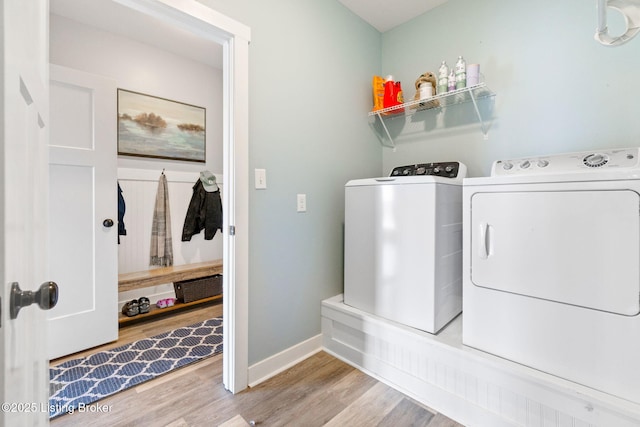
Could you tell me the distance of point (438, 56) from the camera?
2125 millimetres

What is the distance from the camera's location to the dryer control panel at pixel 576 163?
4.01ft

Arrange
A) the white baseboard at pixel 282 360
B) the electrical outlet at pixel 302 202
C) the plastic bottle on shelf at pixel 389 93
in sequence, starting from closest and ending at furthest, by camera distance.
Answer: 1. the white baseboard at pixel 282 360
2. the electrical outlet at pixel 302 202
3. the plastic bottle on shelf at pixel 389 93

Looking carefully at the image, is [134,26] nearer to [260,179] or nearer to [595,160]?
[260,179]

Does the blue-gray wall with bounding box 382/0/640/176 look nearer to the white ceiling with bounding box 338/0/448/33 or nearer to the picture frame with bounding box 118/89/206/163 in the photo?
the white ceiling with bounding box 338/0/448/33

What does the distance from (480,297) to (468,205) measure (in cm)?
45

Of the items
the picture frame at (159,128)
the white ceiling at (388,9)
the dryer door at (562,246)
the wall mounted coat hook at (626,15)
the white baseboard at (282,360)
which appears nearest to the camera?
the wall mounted coat hook at (626,15)

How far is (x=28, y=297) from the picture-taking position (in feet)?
1.67

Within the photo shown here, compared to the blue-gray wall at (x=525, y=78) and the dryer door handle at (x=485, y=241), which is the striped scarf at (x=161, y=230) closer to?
the blue-gray wall at (x=525, y=78)

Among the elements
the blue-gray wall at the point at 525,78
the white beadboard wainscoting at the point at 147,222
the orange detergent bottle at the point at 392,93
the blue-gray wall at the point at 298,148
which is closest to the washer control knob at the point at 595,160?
the blue-gray wall at the point at 525,78

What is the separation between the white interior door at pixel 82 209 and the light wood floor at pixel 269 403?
0.74 metres

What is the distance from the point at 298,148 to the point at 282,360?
1348 millimetres

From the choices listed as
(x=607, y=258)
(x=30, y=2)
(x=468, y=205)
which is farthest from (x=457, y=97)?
(x=30, y=2)

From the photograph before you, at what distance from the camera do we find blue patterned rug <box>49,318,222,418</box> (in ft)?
4.95

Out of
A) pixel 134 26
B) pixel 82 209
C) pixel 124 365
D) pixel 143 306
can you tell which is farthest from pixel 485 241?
pixel 134 26
